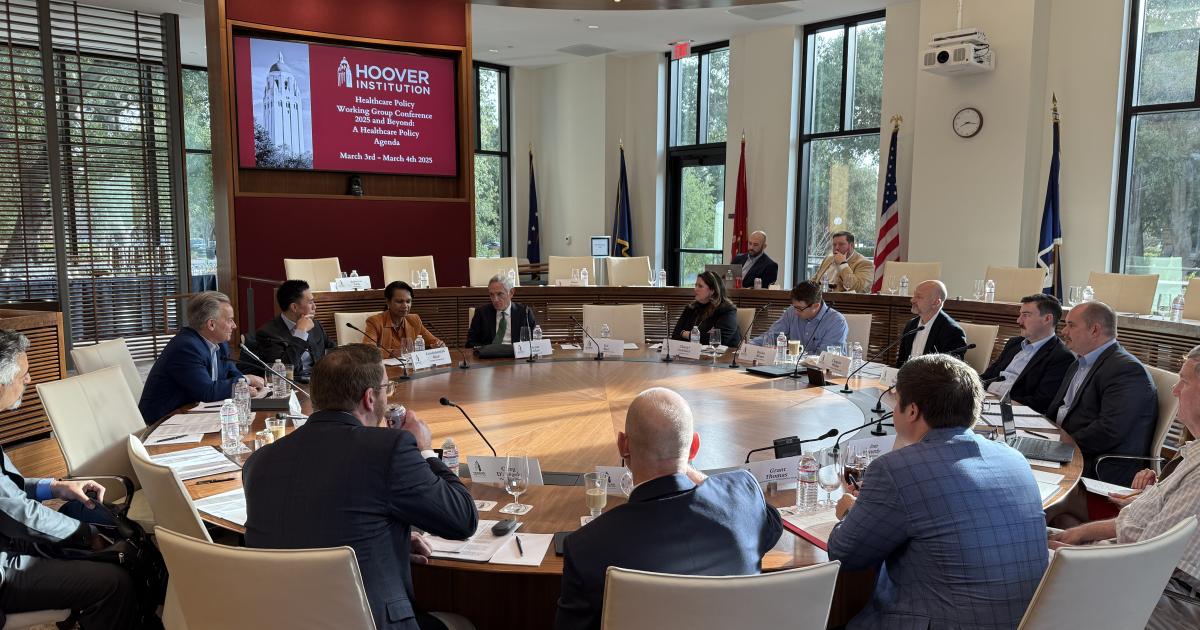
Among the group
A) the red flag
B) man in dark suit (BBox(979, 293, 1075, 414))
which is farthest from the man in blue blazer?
the red flag

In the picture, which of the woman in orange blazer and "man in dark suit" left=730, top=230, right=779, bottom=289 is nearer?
the woman in orange blazer

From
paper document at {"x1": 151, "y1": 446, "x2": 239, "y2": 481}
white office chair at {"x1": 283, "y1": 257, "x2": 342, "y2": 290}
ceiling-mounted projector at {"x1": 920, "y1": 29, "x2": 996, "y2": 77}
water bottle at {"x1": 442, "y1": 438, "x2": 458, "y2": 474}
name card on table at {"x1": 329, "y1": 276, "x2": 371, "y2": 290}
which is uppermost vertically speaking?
ceiling-mounted projector at {"x1": 920, "y1": 29, "x2": 996, "y2": 77}

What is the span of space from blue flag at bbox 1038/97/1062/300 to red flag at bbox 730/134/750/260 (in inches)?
144

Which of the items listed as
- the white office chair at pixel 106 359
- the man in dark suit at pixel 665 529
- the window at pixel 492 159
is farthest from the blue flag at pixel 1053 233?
the window at pixel 492 159

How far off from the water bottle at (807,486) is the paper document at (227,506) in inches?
64.6

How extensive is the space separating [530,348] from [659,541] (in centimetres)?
347

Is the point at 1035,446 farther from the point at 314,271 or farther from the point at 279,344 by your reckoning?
the point at 314,271

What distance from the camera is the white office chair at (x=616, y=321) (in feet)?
20.1

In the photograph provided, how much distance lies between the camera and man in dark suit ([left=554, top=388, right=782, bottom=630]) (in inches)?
66.6

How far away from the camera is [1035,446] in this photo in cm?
307

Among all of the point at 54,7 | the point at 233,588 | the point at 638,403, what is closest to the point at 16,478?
the point at 233,588

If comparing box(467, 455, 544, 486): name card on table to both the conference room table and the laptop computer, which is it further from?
the laptop computer

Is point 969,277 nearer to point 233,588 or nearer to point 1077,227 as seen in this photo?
point 1077,227

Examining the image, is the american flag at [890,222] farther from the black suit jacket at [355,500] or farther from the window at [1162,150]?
the black suit jacket at [355,500]
